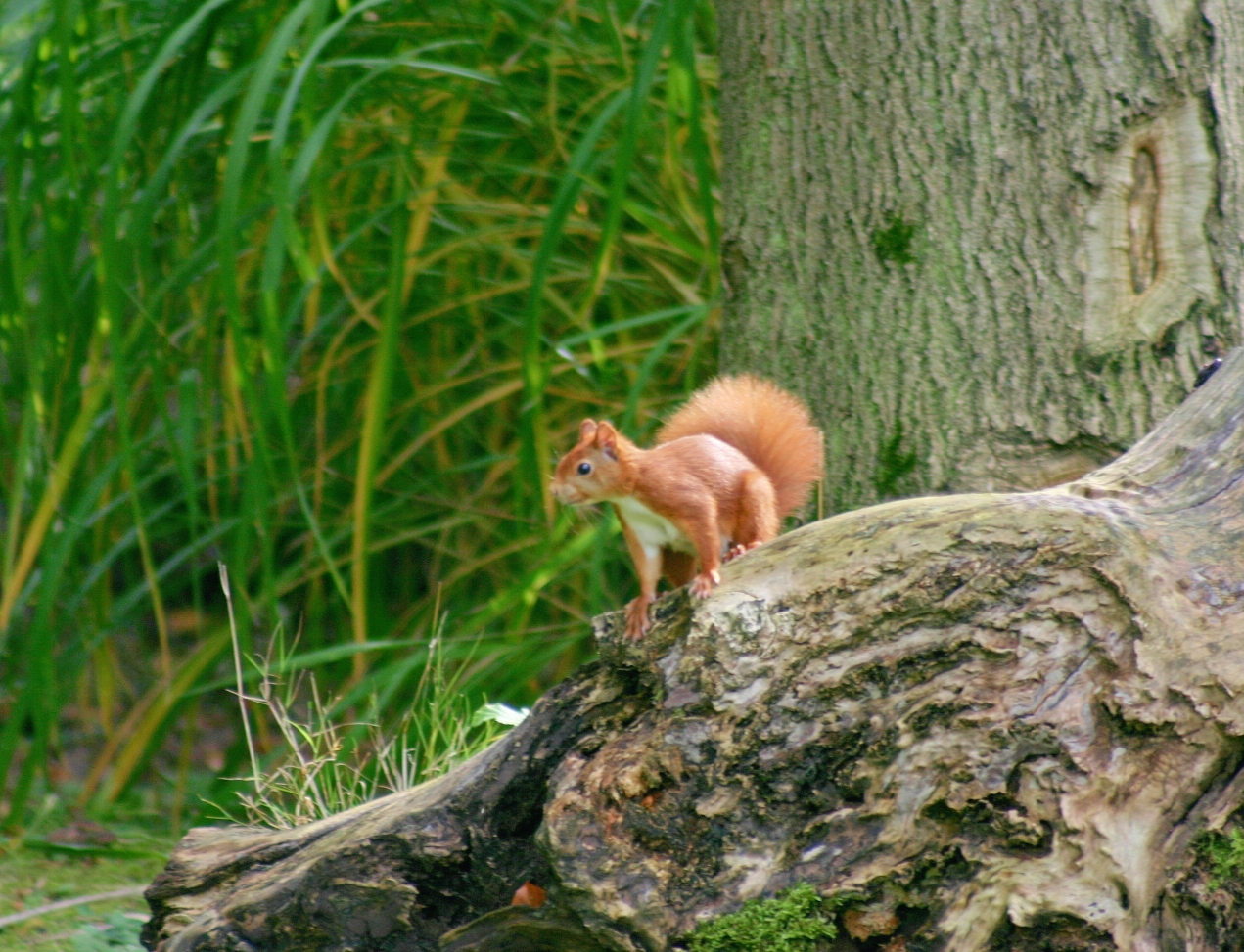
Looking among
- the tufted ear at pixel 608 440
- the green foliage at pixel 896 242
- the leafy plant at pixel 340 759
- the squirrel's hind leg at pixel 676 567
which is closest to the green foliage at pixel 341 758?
the leafy plant at pixel 340 759

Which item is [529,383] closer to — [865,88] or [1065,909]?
[865,88]

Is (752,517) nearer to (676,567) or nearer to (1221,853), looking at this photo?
(676,567)

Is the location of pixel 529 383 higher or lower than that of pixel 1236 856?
higher

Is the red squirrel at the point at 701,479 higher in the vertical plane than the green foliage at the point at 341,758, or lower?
higher

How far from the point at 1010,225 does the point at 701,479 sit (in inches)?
26.8

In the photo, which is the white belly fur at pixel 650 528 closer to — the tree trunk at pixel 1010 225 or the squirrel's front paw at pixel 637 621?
the squirrel's front paw at pixel 637 621

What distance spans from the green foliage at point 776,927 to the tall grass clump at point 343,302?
2.67 ft

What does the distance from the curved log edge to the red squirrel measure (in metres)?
0.06

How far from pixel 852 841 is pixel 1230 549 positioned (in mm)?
480

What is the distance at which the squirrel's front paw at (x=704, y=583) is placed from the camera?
124cm

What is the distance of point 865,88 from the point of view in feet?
5.69

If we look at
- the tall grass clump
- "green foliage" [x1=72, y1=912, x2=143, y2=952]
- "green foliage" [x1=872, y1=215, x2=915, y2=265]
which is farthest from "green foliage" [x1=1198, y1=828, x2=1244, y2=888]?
"green foliage" [x1=72, y1=912, x2=143, y2=952]

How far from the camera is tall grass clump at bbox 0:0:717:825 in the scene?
6.08 ft

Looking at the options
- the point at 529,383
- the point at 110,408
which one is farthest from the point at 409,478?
the point at 529,383
